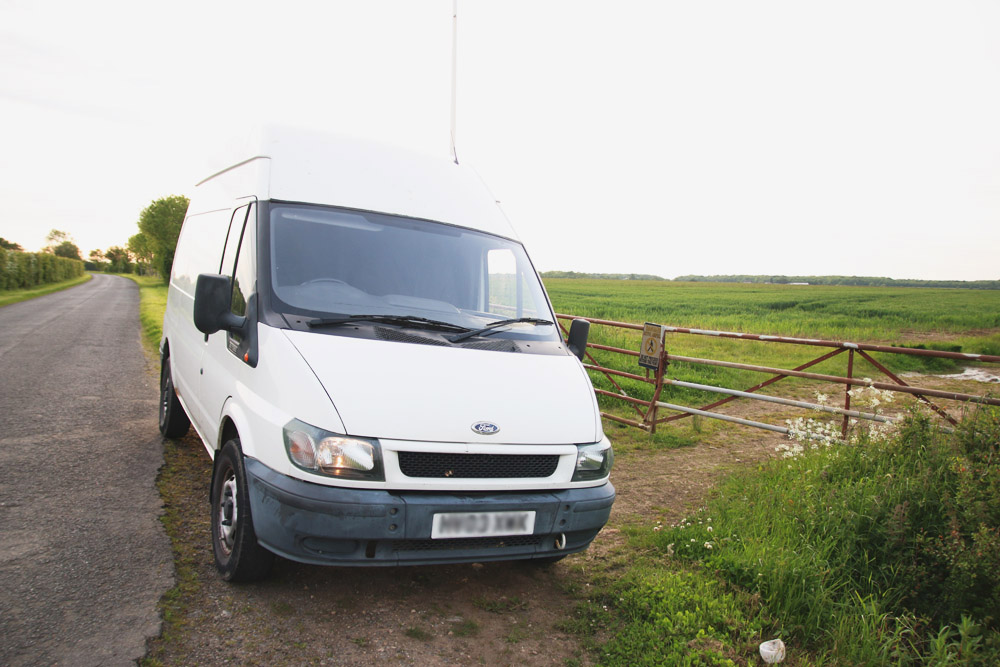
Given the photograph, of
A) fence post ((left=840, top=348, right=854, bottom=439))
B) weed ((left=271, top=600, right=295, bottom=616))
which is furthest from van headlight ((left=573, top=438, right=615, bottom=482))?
fence post ((left=840, top=348, right=854, bottom=439))

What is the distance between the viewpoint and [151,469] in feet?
16.7

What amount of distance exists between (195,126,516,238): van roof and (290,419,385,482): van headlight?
5.41 ft

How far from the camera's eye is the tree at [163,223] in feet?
202

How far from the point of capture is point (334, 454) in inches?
109

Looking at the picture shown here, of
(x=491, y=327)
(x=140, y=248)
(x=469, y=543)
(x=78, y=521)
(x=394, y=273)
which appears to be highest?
(x=140, y=248)

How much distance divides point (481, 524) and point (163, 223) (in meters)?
69.8

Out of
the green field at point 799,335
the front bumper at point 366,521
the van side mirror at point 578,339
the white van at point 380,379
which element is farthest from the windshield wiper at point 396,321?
the green field at point 799,335

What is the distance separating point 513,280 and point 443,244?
24.0 inches

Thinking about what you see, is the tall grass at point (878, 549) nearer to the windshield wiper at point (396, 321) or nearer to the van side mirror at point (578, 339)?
the van side mirror at point (578, 339)

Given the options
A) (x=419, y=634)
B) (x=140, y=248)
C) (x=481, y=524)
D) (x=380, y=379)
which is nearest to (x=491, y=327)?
(x=380, y=379)

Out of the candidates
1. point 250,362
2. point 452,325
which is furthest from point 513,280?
point 250,362

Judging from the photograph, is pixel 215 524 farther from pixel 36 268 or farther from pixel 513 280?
pixel 36 268

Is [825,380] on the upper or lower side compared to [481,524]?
upper

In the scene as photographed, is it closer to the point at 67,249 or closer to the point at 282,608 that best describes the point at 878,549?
the point at 282,608
